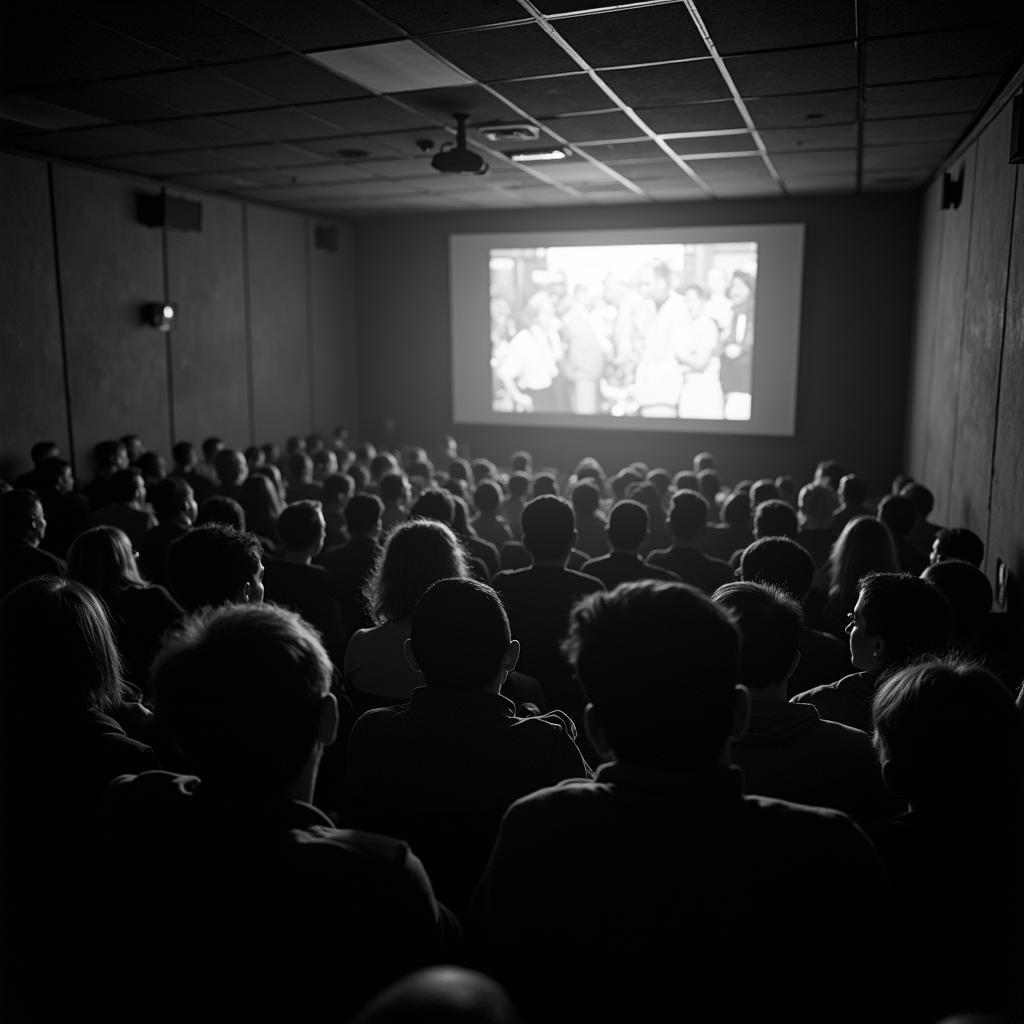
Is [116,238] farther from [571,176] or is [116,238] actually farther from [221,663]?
[221,663]

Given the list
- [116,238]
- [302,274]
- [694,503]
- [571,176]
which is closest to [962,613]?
[694,503]

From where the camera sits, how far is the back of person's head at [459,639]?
71.6 inches

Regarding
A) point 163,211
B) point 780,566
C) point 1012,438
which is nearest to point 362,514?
point 780,566

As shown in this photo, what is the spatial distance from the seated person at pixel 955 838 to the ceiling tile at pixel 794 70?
442cm

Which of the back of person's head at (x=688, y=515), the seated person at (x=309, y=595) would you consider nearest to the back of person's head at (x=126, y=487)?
the seated person at (x=309, y=595)

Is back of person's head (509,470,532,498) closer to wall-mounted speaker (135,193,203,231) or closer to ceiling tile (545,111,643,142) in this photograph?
ceiling tile (545,111,643,142)

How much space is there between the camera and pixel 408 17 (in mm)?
4219

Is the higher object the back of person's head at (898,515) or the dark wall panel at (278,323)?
the dark wall panel at (278,323)

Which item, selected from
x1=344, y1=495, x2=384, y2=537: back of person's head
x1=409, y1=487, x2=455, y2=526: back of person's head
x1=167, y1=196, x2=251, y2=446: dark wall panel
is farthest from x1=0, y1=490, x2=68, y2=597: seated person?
x1=167, y1=196, x2=251, y2=446: dark wall panel

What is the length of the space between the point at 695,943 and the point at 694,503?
321 cm

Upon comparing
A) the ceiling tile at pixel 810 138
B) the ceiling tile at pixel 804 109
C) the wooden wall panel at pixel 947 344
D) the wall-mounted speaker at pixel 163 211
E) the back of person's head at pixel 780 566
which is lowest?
the back of person's head at pixel 780 566

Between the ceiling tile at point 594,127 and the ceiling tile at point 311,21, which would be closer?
the ceiling tile at point 311,21

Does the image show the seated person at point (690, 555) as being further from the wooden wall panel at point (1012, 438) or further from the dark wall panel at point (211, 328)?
the dark wall panel at point (211, 328)

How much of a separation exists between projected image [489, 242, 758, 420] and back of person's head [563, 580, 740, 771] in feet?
32.2
